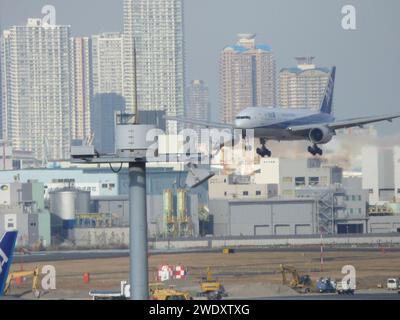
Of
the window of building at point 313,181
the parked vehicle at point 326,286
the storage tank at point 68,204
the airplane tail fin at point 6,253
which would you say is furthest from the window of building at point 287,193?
the airplane tail fin at point 6,253

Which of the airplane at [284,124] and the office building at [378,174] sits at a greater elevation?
the airplane at [284,124]

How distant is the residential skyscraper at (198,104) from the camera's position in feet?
474

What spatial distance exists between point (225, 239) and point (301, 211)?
50.0ft

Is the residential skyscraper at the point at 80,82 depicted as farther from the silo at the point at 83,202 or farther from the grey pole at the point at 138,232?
the grey pole at the point at 138,232

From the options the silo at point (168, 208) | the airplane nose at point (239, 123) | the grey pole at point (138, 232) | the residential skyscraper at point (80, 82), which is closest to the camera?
the grey pole at point (138, 232)

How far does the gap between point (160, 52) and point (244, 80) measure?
39.0ft

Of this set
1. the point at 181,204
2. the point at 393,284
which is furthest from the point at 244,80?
the point at 393,284

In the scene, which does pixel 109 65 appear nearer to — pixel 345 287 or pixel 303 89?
pixel 303 89

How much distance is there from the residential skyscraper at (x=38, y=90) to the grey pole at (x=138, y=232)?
129089 millimetres

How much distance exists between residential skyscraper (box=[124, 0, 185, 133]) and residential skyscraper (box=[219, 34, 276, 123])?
5655mm

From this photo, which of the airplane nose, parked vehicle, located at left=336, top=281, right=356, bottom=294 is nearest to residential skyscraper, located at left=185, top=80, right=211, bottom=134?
the airplane nose

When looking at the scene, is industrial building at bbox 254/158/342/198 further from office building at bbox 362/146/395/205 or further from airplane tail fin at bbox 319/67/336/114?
airplane tail fin at bbox 319/67/336/114

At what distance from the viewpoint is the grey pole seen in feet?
113

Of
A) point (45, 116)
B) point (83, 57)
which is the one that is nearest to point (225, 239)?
point (45, 116)
